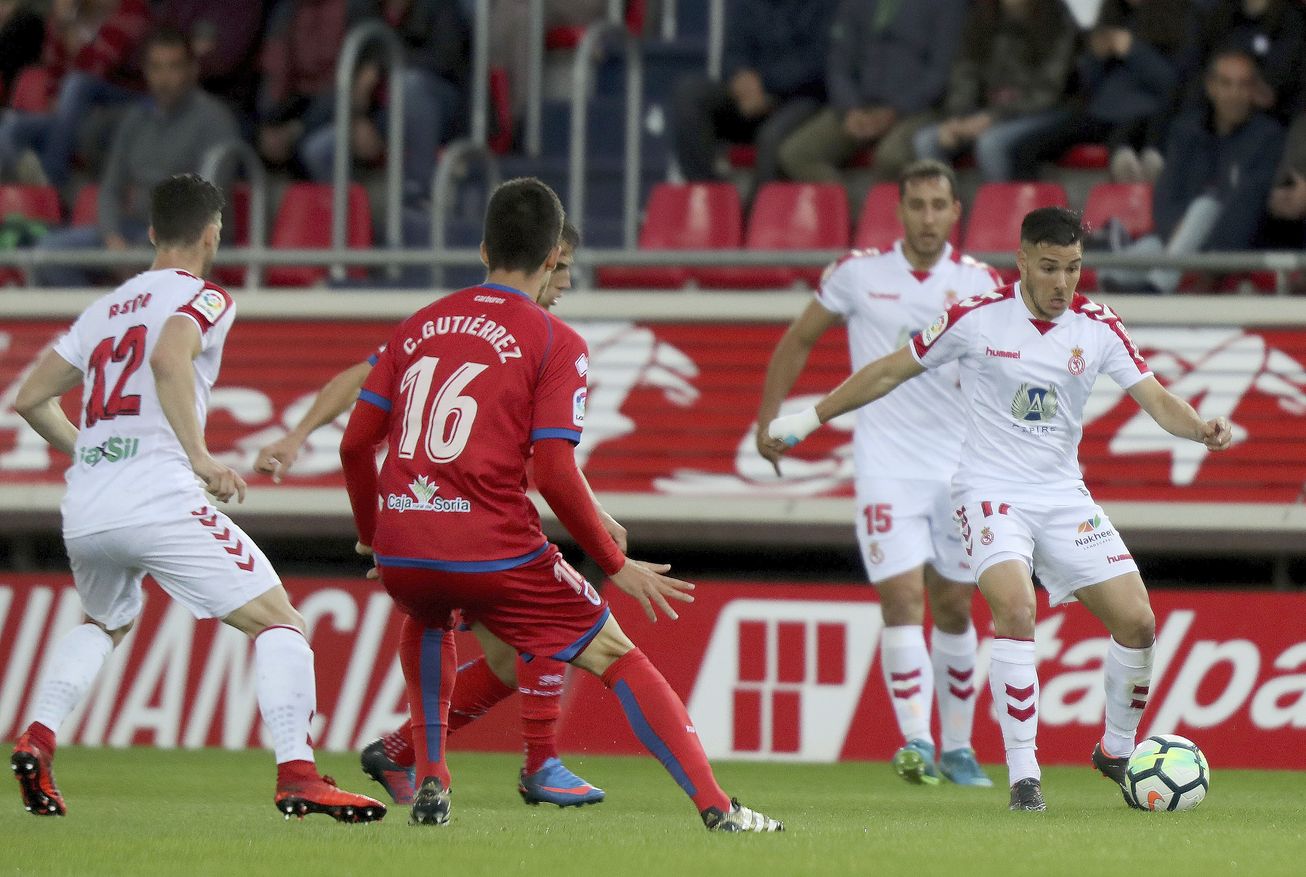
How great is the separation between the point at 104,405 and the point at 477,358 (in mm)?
1511

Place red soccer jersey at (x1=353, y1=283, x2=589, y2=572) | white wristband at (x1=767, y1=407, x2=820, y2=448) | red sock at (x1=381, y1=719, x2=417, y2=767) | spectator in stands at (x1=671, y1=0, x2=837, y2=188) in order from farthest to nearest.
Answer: spectator in stands at (x1=671, y1=0, x2=837, y2=188) < white wristband at (x1=767, y1=407, x2=820, y2=448) < red sock at (x1=381, y1=719, x2=417, y2=767) < red soccer jersey at (x1=353, y1=283, x2=589, y2=572)

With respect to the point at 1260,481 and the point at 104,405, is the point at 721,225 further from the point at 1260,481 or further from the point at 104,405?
the point at 104,405

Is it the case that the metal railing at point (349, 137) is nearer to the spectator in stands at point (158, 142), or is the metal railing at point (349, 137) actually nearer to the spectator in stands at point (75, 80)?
the spectator in stands at point (158, 142)

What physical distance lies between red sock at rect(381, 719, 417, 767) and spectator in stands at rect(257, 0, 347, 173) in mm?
7681

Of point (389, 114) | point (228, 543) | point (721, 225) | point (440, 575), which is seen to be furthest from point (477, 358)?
point (389, 114)

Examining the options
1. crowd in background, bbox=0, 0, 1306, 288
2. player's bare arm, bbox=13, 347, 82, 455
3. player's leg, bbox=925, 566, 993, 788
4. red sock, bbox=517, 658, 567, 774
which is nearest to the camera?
player's bare arm, bbox=13, 347, 82, 455

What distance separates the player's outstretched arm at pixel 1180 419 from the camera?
24.3ft

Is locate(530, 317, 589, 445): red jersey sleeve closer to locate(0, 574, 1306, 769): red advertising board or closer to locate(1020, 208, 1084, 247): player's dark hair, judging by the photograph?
locate(1020, 208, 1084, 247): player's dark hair

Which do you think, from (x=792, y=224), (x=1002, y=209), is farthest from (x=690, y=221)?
(x=1002, y=209)

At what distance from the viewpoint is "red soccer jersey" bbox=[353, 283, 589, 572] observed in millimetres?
6133

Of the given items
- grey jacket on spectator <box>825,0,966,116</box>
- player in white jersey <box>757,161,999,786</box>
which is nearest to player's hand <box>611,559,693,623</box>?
player in white jersey <box>757,161,999,786</box>

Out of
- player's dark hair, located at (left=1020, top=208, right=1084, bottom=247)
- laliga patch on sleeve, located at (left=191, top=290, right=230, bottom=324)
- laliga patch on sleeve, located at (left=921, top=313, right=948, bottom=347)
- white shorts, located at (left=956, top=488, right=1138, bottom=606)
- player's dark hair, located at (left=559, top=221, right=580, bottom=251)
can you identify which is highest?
player's dark hair, located at (left=1020, top=208, right=1084, bottom=247)

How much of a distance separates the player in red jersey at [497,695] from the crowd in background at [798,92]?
4.88 m

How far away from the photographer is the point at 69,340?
7.11 m
